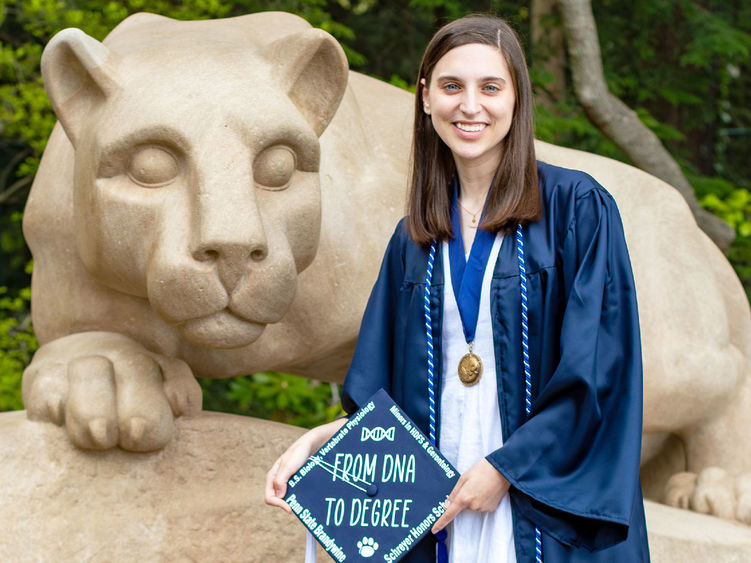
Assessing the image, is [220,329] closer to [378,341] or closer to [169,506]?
[378,341]

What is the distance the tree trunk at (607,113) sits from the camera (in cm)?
427

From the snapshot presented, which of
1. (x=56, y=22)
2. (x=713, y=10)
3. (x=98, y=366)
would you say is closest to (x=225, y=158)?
(x=98, y=366)

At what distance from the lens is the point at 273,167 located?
2.42 m

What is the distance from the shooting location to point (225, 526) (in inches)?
113

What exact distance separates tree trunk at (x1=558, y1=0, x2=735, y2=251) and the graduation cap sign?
108 inches

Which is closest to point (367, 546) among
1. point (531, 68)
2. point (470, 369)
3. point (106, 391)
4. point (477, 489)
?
point (477, 489)

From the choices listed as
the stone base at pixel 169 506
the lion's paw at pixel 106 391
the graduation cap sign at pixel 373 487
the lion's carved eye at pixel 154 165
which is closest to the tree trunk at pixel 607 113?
the stone base at pixel 169 506

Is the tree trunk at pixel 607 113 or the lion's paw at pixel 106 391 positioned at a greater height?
the tree trunk at pixel 607 113

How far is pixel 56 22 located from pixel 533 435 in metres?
3.92

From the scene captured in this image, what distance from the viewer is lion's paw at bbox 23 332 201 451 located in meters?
2.65

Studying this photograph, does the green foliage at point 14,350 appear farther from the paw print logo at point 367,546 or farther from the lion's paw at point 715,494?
the paw print logo at point 367,546

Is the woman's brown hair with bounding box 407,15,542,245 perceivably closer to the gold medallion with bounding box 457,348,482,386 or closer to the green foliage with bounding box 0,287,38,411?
the gold medallion with bounding box 457,348,482,386

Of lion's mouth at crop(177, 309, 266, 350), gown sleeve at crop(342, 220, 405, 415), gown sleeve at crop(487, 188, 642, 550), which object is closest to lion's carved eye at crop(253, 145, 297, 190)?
lion's mouth at crop(177, 309, 266, 350)

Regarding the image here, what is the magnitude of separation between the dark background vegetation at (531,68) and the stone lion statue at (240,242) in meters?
1.46
